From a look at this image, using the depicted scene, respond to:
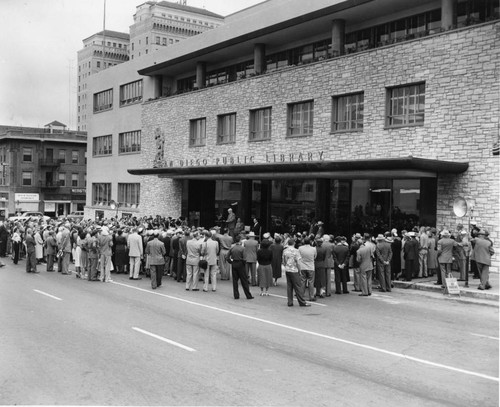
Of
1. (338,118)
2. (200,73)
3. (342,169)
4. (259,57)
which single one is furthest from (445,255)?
(200,73)

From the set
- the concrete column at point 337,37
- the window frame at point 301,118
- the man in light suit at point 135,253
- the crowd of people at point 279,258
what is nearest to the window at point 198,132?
the window frame at point 301,118

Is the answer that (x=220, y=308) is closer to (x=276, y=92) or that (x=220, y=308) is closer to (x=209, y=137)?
(x=276, y=92)

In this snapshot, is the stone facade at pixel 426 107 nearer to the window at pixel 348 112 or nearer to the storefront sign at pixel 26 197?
the window at pixel 348 112

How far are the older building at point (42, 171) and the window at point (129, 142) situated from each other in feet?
94.4

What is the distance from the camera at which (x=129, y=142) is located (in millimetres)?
46062

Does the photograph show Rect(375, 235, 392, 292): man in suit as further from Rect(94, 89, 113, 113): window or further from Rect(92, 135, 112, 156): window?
Rect(94, 89, 113, 113): window

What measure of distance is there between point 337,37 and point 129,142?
913 inches

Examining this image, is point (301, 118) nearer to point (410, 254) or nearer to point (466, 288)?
point (410, 254)

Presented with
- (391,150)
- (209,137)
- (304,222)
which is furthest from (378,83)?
(209,137)

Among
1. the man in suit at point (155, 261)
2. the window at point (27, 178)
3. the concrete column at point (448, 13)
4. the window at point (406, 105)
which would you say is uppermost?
the concrete column at point (448, 13)

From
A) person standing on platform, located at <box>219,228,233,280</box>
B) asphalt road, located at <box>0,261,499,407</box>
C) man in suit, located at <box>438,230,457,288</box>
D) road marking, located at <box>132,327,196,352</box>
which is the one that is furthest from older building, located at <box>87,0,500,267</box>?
road marking, located at <box>132,327,196,352</box>

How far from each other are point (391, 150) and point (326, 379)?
17.4 metres

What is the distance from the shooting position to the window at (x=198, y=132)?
36.8 meters

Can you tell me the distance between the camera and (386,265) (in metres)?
17.8
